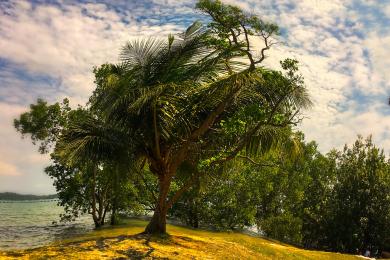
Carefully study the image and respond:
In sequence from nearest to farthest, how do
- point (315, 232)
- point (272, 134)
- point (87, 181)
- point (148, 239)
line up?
point (148, 239) < point (272, 134) < point (87, 181) < point (315, 232)

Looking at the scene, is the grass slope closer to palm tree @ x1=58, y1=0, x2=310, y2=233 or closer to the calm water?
palm tree @ x1=58, y1=0, x2=310, y2=233

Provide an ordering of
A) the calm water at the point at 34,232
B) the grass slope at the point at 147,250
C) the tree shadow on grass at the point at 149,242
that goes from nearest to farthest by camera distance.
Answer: the grass slope at the point at 147,250 < the tree shadow on grass at the point at 149,242 < the calm water at the point at 34,232

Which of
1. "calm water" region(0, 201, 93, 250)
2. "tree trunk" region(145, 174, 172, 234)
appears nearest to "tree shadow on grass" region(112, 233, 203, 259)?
"tree trunk" region(145, 174, 172, 234)

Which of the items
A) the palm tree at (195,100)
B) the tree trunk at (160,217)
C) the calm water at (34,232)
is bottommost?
the calm water at (34,232)

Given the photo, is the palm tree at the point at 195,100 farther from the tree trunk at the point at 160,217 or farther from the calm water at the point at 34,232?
the calm water at the point at 34,232

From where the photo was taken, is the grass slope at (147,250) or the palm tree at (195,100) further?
the palm tree at (195,100)

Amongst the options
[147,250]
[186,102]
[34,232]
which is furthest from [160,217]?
[34,232]

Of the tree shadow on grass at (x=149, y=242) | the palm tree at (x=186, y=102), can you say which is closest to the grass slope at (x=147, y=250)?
the tree shadow on grass at (x=149, y=242)

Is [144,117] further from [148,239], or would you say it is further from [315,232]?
[315,232]

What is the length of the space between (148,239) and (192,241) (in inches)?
91.6

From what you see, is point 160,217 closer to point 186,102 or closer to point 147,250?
point 147,250

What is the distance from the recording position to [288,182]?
4669cm

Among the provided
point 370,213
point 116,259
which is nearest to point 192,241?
point 116,259

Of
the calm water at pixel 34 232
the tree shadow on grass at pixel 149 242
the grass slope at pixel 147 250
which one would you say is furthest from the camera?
the calm water at pixel 34 232
